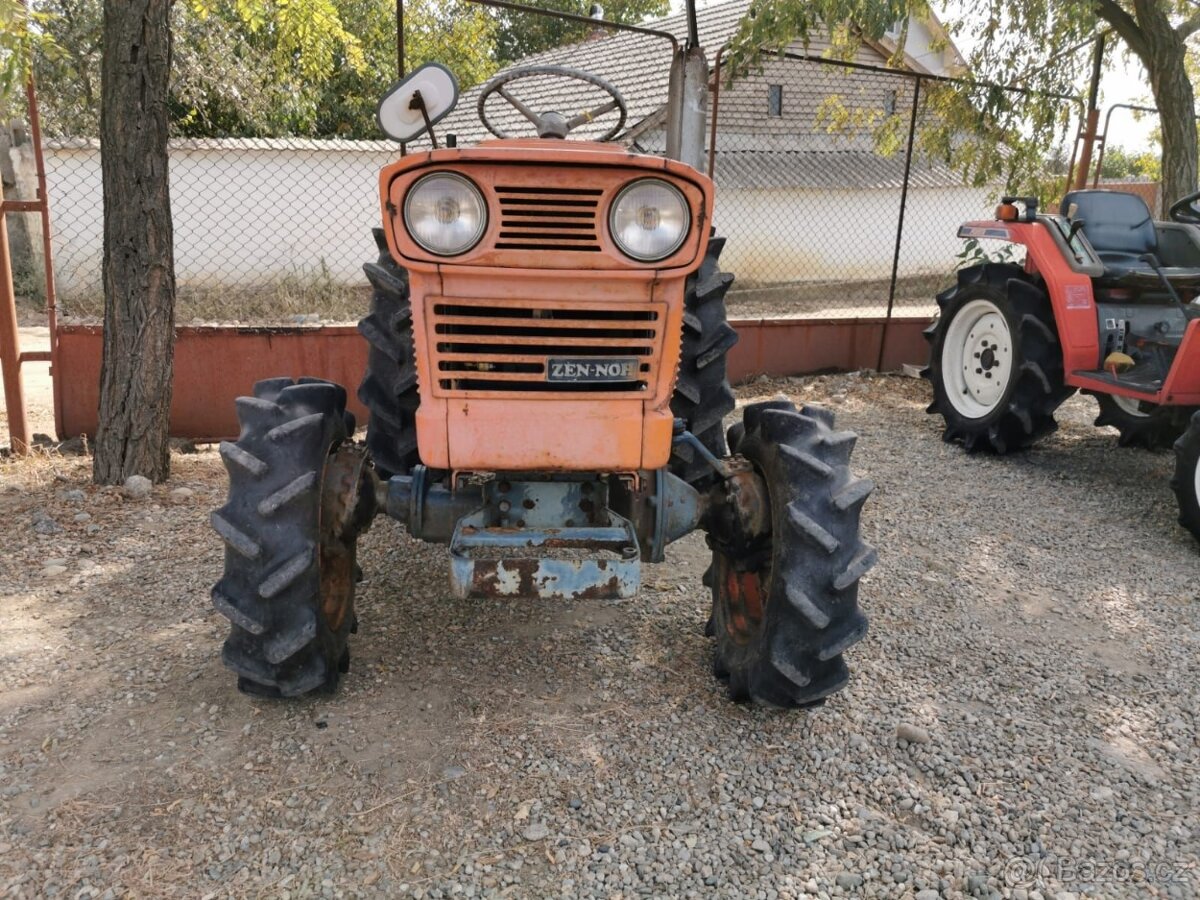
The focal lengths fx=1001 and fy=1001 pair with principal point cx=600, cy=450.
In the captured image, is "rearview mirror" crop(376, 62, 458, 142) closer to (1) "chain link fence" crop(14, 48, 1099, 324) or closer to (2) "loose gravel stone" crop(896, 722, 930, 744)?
(2) "loose gravel stone" crop(896, 722, 930, 744)

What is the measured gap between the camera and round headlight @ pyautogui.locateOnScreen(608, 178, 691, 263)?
7.65 feet

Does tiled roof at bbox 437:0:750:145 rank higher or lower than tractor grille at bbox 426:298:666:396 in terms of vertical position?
higher

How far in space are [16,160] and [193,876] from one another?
41.4 ft

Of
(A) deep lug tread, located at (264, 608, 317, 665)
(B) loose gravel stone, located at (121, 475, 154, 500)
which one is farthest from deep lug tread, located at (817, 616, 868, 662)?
(B) loose gravel stone, located at (121, 475, 154, 500)

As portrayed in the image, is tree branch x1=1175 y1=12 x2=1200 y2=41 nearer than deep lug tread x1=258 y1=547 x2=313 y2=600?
No

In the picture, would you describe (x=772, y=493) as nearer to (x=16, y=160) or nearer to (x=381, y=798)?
(x=381, y=798)

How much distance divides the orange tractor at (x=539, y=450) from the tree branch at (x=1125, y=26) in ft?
22.6

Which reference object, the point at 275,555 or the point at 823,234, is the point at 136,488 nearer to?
the point at 275,555

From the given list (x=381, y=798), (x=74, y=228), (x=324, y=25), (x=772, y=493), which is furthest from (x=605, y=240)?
(x=74, y=228)

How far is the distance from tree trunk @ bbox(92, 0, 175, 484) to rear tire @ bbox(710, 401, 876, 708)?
3043 mm

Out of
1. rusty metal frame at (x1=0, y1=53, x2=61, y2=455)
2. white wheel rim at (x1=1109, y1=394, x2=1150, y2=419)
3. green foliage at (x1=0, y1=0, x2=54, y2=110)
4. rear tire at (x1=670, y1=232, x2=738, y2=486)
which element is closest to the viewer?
rear tire at (x1=670, y1=232, x2=738, y2=486)

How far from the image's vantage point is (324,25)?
23.4ft

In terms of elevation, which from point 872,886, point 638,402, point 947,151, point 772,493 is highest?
point 947,151

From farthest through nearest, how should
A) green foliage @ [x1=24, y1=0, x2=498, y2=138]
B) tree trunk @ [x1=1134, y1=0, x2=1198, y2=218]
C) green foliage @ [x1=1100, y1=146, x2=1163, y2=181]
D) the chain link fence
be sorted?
green foliage @ [x1=1100, y1=146, x2=1163, y2=181]
green foliage @ [x1=24, y1=0, x2=498, y2=138]
the chain link fence
tree trunk @ [x1=1134, y1=0, x2=1198, y2=218]
